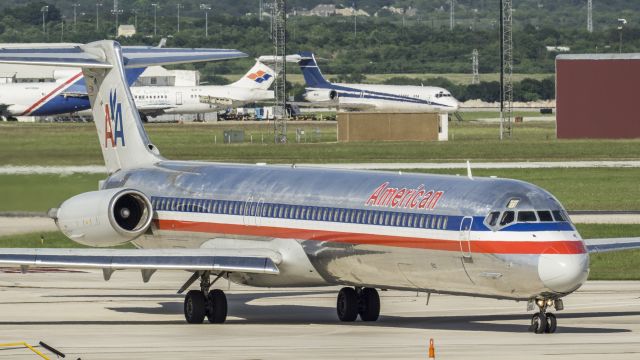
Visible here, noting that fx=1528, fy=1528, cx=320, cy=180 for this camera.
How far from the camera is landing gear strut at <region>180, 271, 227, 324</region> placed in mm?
32469

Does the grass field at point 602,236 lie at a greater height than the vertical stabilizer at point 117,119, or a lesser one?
lesser

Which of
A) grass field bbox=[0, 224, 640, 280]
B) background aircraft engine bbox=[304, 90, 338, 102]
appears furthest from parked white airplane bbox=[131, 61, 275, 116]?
grass field bbox=[0, 224, 640, 280]

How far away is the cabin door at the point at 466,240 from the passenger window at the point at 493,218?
363 mm

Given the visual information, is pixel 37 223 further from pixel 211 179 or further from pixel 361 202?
pixel 361 202

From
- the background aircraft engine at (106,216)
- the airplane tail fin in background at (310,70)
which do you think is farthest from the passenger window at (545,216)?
the airplane tail fin in background at (310,70)

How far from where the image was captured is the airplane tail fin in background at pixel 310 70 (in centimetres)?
16362

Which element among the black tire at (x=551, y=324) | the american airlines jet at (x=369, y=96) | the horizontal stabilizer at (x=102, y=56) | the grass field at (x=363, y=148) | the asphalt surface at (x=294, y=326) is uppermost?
the horizontal stabilizer at (x=102, y=56)

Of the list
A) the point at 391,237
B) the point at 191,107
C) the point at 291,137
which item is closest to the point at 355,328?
the point at 391,237

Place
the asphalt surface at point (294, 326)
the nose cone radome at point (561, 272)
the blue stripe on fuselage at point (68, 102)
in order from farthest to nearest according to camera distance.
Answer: the blue stripe on fuselage at point (68, 102)
the asphalt surface at point (294, 326)
the nose cone radome at point (561, 272)

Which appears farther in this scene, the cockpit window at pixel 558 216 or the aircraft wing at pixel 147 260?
the aircraft wing at pixel 147 260

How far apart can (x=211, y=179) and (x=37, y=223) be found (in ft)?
78.1

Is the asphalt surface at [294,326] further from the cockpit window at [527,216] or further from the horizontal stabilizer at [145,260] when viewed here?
the cockpit window at [527,216]

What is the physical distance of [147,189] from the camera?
117ft

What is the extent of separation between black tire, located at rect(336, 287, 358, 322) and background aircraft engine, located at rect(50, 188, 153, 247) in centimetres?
521
